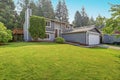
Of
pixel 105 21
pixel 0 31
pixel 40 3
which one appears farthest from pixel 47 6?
pixel 105 21

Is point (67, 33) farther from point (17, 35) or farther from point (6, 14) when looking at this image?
point (6, 14)

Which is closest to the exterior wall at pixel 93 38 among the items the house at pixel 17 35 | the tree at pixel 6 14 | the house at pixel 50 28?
the house at pixel 50 28

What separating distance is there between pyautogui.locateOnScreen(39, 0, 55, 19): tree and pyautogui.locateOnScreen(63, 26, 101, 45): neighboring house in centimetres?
2248

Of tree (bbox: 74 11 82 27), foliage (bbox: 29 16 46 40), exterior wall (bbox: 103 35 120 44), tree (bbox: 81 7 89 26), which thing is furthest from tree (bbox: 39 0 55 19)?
foliage (bbox: 29 16 46 40)

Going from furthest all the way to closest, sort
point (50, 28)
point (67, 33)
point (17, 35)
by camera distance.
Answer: point (67, 33) < point (50, 28) < point (17, 35)

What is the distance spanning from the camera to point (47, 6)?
2240 inches

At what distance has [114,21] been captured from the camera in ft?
42.1

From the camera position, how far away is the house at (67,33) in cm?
2997

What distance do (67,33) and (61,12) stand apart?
30.6 metres

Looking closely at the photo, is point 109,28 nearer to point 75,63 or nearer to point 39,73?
point 75,63

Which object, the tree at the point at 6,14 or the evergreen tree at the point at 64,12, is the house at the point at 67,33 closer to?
the tree at the point at 6,14

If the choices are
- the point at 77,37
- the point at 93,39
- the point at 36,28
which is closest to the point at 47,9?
the point at 77,37

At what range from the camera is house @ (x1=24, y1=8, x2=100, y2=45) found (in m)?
30.0

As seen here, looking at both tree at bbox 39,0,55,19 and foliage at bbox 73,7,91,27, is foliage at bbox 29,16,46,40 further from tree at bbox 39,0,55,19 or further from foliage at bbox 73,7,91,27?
foliage at bbox 73,7,91,27
